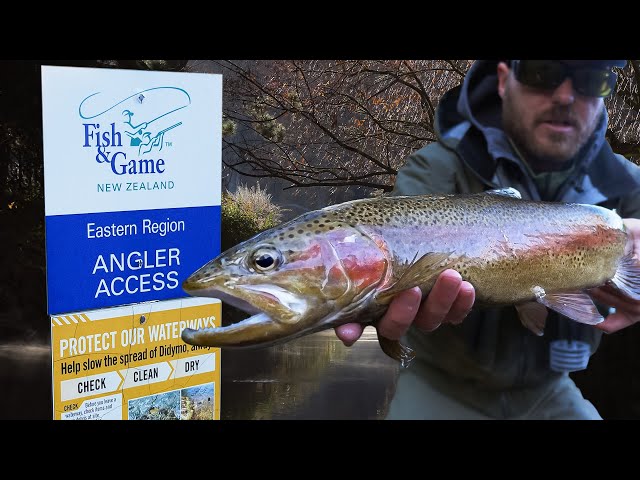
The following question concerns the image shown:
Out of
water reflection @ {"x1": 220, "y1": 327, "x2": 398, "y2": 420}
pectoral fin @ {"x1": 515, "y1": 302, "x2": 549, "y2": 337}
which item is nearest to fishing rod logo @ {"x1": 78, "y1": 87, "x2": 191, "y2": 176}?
water reflection @ {"x1": 220, "y1": 327, "x2": 398, "y2": 420}

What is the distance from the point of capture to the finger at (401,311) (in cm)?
213

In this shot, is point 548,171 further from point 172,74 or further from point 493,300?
point 172,74

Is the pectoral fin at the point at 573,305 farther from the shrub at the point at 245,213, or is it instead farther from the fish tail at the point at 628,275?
the shrub at the point at 245,213

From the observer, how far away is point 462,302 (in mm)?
2230

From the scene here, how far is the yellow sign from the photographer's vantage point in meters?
3.02

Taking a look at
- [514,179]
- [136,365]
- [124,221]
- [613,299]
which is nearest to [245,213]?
[124,221]

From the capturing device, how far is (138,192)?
3.08m

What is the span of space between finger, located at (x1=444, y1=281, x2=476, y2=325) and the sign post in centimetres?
136

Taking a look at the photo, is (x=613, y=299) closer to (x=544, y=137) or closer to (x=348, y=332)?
(x=544, y=137)

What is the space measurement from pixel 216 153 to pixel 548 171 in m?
1.50

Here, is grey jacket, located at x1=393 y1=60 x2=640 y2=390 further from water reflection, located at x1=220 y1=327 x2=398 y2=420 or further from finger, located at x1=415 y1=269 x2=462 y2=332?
finger, located at x1=415 y1=269 x2=462 y2=332

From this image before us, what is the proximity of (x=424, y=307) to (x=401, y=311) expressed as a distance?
4.5 inches

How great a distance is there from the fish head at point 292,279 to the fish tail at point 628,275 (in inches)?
42.7

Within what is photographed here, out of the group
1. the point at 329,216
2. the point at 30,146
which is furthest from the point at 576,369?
the point at 30,146
